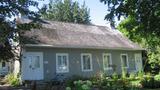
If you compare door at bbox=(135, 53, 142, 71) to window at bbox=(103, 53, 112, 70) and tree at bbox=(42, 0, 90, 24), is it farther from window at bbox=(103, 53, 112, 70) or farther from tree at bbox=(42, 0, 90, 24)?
tree at bbox=(42, 0, 90, 24)

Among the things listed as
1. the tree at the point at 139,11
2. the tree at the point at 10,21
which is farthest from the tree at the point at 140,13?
the tree at the point at 10,21

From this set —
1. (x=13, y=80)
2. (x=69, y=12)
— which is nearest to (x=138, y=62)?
(x=13, y=80)

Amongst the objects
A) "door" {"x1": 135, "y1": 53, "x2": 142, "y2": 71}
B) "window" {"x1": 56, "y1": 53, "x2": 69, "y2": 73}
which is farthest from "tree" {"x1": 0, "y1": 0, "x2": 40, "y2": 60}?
"door" {"x1": 135, "y1": 53, "x2": 142, "y2": 71}

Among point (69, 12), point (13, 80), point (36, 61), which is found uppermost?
point (69, 12)

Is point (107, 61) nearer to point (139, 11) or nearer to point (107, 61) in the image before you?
point (107, 61)

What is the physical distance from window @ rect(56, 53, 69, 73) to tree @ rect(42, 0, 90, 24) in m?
39.5

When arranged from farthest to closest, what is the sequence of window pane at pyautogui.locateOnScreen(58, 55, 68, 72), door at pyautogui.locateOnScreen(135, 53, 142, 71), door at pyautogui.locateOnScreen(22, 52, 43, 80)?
door at pyautogui.locateOnScreen(135, 53, 142, 71) → window pane at pyautogui.locateOnScreen(58, 55, 68, 72) → door at pyautogui.locateOnScreen(22, 52, 43, 80)

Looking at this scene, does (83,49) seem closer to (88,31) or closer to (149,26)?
(88,31)

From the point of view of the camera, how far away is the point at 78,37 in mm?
29219

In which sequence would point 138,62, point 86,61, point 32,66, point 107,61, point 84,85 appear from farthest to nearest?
1. point 138,62
2. point 107,61
3. point 86,61
4. point 32,66
5. point 84,85

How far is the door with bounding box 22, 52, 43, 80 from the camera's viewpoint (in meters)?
24.0

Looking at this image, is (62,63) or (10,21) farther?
(62,63)

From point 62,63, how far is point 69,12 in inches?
1644

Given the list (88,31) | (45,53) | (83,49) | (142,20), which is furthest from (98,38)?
(142,20)
